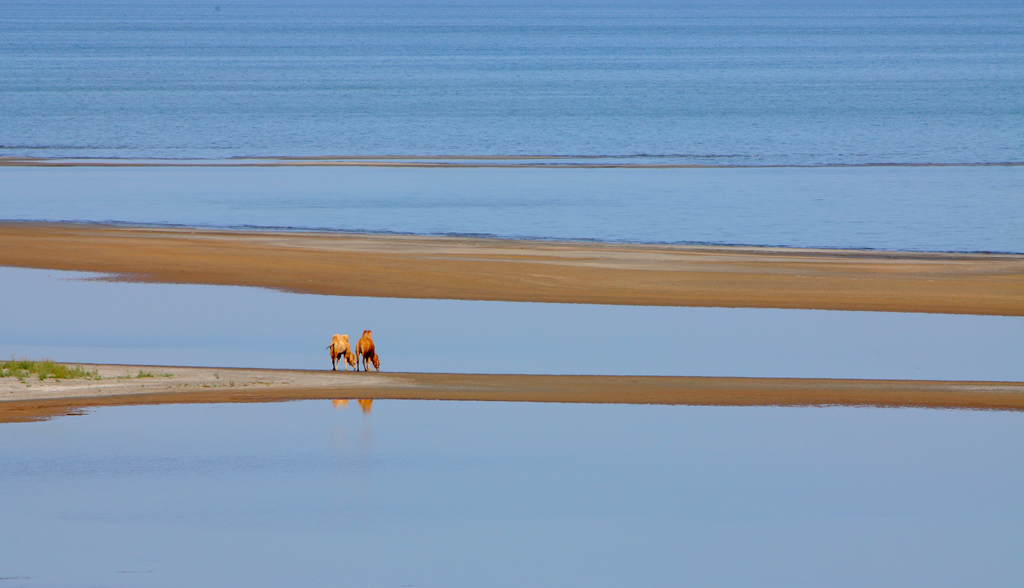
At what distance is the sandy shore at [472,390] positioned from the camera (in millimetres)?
14766

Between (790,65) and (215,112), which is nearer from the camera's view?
(215,112)

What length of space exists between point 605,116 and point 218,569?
57064 millimetres

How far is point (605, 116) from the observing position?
A: 6544 centimetres

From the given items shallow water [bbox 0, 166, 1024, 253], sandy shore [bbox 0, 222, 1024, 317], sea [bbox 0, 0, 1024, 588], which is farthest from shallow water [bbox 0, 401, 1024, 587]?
shallow water [bbox 0, 166, 1024, 253]

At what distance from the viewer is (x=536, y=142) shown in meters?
54.9

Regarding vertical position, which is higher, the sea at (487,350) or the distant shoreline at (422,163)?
the distant shoreline at (422,163)

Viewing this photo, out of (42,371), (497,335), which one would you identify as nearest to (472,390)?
(497,335)

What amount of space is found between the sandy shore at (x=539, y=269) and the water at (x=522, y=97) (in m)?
22.0

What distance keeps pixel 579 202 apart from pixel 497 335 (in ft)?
56.6

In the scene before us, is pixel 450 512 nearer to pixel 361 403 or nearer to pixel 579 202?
pixel 361 403

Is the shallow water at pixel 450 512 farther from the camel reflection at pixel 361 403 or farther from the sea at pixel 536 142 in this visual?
the sea at pixel 536 142

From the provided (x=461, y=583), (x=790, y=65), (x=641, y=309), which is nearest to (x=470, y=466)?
(x=461, y=583)

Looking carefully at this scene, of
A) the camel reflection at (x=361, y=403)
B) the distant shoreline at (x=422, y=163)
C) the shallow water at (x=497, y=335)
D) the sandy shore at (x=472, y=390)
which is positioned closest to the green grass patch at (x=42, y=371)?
the sandy shore at (x=472, y=390)

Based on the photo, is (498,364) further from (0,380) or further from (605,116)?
(605,116)
